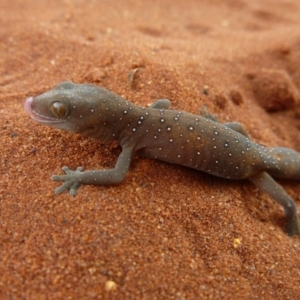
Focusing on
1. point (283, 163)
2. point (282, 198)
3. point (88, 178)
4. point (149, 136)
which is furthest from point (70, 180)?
point (283, 163)

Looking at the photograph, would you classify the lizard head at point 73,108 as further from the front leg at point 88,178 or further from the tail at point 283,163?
the tail at point 283,163

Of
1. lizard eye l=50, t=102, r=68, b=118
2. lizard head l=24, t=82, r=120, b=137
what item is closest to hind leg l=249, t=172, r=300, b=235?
lizard head l=24, t=82, r=120, b=137

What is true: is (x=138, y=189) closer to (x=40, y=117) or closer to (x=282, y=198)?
(x=40, y=117)

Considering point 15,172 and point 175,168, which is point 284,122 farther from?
point 15,172

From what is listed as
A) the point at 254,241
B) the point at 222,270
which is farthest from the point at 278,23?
the point at 222,270

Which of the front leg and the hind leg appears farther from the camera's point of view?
the hind leg

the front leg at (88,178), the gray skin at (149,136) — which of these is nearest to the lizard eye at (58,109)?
the gray skin at (149,136)

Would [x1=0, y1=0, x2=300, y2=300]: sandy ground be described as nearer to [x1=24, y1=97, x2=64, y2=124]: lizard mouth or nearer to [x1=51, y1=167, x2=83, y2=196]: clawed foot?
[x1=51, y1=167, x2=83, y2=196]: clawed foot
